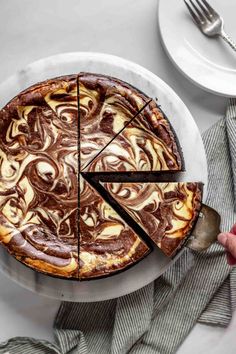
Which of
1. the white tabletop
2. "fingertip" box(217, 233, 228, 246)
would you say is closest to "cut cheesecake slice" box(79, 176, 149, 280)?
"fingertip" box(217, 233, 228, 246)

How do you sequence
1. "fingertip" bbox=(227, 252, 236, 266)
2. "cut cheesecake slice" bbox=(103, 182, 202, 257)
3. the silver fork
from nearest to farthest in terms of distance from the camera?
"cut cheesecake slice" bbox=(103, 182, 202, 257) < "fingertip" bbox=(227, 252, 236, 266) < the silver fork

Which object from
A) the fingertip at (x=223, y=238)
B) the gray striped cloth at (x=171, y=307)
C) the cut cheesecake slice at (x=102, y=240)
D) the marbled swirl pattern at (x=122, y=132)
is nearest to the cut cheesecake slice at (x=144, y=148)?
the marbled swirl pattern at (x=122, y=132)

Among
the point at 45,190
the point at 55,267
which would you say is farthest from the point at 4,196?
the point at 55,267

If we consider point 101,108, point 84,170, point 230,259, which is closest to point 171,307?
point 230,259

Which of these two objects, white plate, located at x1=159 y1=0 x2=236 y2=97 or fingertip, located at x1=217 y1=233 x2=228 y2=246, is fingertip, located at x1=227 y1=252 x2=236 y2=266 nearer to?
fingertip, located at x1=217 y1=233 x2=228 y2=246

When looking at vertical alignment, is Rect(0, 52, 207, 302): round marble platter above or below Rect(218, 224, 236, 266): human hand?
above

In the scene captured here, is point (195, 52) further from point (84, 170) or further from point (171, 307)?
point (171, 307)
